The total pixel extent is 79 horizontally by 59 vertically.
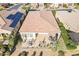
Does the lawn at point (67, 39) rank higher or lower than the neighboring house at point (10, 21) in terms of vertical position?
lower

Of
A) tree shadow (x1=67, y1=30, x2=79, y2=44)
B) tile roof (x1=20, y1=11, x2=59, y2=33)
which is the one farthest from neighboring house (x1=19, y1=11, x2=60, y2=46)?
tree shadow (x1=67, y1=30, x2=79, y2=44)

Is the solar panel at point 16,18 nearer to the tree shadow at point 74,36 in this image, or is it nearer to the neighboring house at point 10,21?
the neighboring house at point 10,21

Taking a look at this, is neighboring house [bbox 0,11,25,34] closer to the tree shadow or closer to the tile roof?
the tile roof

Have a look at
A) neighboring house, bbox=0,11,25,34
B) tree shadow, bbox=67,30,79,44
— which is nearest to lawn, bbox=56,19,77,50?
tree shadow, bbox=67,30,79,44

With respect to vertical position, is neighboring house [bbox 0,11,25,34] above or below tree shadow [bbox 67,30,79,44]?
above

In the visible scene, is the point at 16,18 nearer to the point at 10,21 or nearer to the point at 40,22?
the point at 10,21

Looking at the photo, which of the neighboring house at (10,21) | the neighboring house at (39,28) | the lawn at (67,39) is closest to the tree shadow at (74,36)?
the lawn at (67,39)

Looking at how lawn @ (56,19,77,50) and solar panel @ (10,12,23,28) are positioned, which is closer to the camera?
lawn @ (56,19,77,50)

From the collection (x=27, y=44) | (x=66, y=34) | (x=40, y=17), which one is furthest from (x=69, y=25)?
(x=27, y=44)
